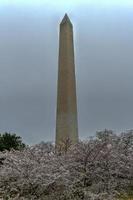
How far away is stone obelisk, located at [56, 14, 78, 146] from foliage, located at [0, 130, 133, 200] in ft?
30.4

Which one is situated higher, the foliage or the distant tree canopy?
the distant tree canopy

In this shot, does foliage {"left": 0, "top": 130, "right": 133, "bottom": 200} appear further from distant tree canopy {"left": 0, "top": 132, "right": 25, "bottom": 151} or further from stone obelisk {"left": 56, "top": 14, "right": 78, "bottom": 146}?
distant tree canopy {"left": 0, "top": 132, "right": 25, "bottom": 151}

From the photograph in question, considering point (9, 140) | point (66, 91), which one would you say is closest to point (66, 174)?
point (66, 91)

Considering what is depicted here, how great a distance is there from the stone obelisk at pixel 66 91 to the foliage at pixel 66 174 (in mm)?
9259

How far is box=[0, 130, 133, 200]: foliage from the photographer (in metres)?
12.3

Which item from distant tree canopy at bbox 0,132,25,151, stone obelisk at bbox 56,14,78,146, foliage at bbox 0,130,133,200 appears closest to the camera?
foliage at bbox 0,130,133,200

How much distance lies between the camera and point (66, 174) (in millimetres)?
12461

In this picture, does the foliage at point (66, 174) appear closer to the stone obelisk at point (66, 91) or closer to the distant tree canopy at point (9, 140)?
the stone obelisk at point (66, 91)

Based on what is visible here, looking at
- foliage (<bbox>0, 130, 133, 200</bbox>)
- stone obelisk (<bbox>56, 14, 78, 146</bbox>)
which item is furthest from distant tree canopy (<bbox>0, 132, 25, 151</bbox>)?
foliage (<bbox>0, 130, 133, 200</bbox>)

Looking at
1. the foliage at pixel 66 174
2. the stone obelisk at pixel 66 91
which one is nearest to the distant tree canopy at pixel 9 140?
the stone obelisk at pixel 66 91

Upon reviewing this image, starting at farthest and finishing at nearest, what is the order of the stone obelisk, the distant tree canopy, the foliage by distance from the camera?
the distant tree canopy
the stone obelisk
the foliage

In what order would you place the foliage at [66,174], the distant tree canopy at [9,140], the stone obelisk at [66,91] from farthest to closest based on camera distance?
the distant tree canopy at [9,140] < the stone obelisk at [66,91] < the foliage at [66,174]

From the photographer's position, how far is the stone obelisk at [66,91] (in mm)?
24531

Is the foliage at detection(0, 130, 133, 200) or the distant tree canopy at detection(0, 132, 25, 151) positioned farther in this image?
the distant tree canopy at detection(0, 132, 25, 151)
